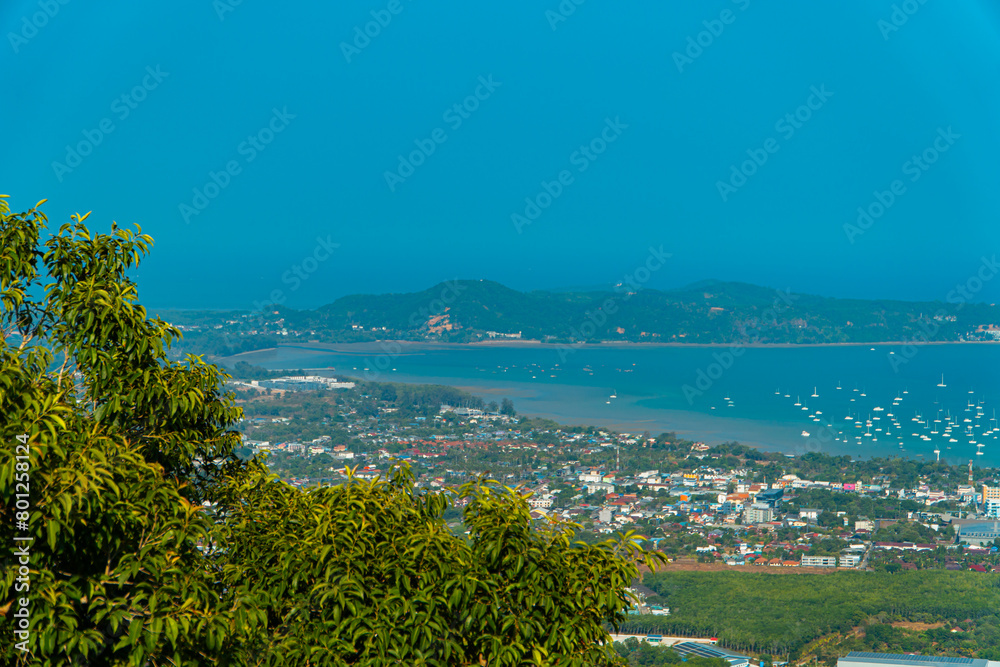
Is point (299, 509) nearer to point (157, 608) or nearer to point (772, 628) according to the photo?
point (157, 608)

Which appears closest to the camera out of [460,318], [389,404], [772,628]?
[772,628]

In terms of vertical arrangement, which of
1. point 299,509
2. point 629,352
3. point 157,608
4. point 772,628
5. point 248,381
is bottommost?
point 772,628

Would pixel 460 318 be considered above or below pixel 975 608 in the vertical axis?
above

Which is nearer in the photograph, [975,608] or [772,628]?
[772,628]

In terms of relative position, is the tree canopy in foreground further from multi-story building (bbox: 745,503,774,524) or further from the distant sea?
the distant sea

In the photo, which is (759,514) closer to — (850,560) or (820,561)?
(820,561)

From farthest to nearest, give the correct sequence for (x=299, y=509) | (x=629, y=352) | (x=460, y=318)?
(x=460, y=318), (x=629, y=352), (x=299, y=509)

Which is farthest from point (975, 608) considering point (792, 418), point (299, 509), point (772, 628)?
point (792, 418)

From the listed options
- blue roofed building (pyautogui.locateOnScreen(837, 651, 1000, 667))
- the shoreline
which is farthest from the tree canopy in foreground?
the shoreline
